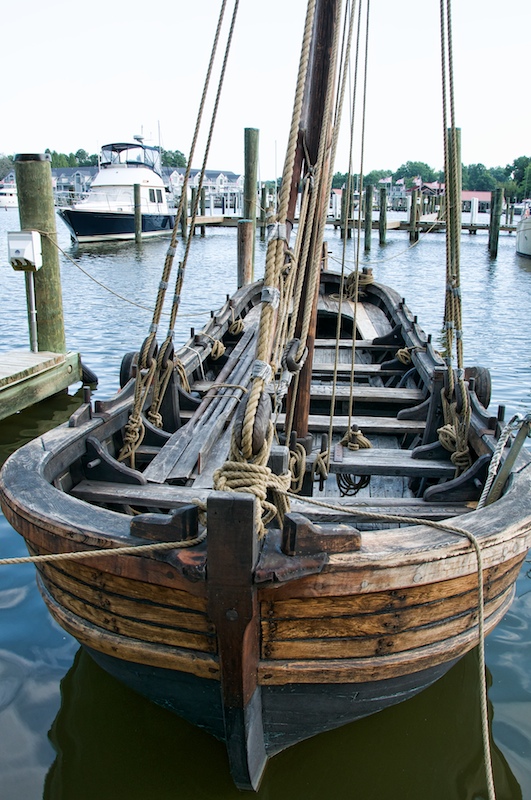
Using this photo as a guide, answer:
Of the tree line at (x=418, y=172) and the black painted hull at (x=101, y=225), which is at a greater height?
the tree line at (x=418, y=172)

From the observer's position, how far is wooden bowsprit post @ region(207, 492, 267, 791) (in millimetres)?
1938

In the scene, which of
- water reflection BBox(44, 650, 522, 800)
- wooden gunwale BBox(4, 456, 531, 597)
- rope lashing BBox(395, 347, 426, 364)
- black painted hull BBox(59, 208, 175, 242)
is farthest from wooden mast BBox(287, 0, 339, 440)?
black painted hull BBox(59, 208, 175, 242)

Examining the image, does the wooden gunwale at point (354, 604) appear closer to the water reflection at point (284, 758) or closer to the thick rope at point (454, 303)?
the water reflection at point (284, 758)

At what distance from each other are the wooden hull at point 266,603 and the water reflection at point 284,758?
0.27 meters

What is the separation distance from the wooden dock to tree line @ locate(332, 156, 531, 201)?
85.2 meters

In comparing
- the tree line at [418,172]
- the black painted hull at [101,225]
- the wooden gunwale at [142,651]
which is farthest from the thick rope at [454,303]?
the tree line at [418,172]

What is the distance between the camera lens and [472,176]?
116812mm

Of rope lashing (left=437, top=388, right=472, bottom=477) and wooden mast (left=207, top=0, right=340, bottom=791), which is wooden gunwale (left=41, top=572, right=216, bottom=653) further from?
rope lashing (left=437, top=388, right=472, bottom=477)

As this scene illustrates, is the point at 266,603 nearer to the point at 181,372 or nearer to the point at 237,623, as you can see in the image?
the point at 237,623

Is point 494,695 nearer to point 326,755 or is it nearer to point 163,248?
point 326,755

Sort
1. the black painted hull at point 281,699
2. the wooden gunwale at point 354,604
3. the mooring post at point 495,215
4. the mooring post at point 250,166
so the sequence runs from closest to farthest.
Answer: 1. the wooden gunwale at point 354,604
2. the black painted hull at point 281,699
3. the mooring post at point 250,166
4. the mooring post at point 495,215

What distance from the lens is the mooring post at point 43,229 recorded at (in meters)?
7.10

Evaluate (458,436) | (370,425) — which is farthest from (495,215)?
(458,436)

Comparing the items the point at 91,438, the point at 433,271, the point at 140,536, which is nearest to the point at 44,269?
the point at 91,438
